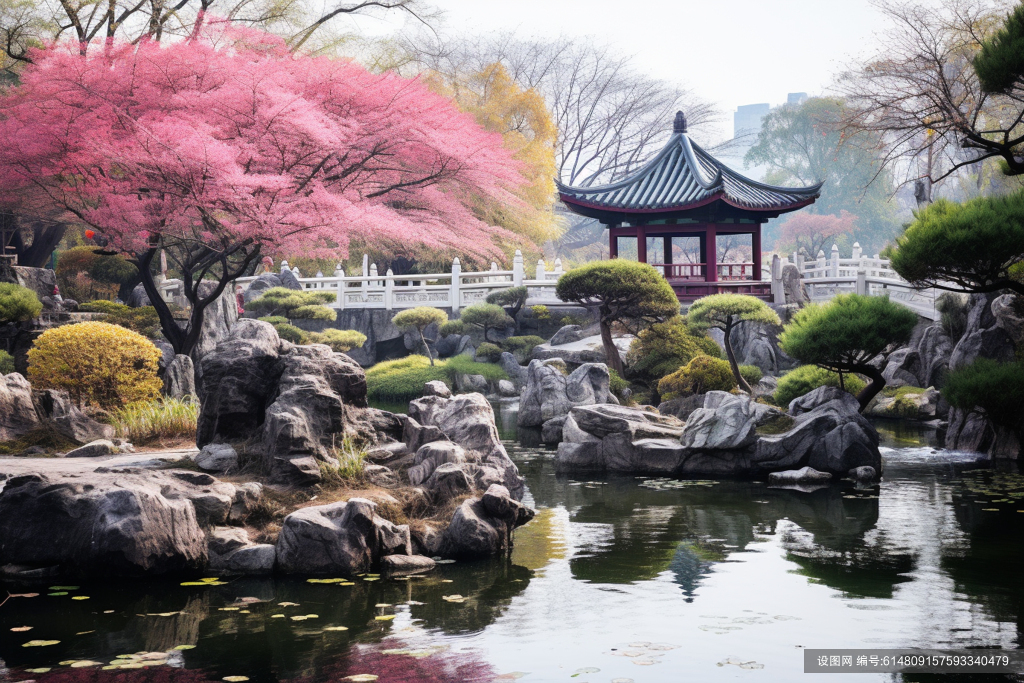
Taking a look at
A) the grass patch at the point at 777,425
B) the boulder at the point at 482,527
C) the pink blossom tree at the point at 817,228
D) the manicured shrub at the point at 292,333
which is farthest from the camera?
the pink blossom tree at the point at 817,228

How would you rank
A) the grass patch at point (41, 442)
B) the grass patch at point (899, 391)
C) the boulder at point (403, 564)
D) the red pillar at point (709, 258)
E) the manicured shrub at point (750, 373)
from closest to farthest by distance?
the boulder at point (403, 564)
the grass patch at point (41, 442)
the grass patch at point (899, 391)
the manicured shrub at point (750, 373)
the red pillar at point (709, 258)

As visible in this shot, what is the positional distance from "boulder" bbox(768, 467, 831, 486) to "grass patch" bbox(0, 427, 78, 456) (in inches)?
301

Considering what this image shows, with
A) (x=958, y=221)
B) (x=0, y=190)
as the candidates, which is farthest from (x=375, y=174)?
(x=958, y=221)

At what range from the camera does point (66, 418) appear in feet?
33.0

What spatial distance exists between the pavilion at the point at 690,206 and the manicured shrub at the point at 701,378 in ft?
24.1

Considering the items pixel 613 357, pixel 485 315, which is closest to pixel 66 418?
pixel 613 357

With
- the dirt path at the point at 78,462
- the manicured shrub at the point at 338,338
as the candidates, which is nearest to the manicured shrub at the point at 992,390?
the dirt path at the point at 78,462

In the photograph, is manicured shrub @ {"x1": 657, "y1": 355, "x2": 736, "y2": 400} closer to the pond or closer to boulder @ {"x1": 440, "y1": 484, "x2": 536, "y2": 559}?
the pond

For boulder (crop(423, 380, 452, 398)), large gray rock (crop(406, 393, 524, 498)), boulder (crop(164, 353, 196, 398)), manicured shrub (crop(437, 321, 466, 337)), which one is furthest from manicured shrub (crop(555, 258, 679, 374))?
large gray rock (crop(406, 393, 524, 498))

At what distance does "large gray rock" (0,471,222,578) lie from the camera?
619 centimetres

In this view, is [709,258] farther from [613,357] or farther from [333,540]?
[333,540]

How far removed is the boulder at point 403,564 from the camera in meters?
6.52

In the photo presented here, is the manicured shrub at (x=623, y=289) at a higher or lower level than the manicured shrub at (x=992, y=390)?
higher

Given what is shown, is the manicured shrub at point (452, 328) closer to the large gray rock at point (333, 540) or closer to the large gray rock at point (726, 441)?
the large gray rock at point (726, 441)
